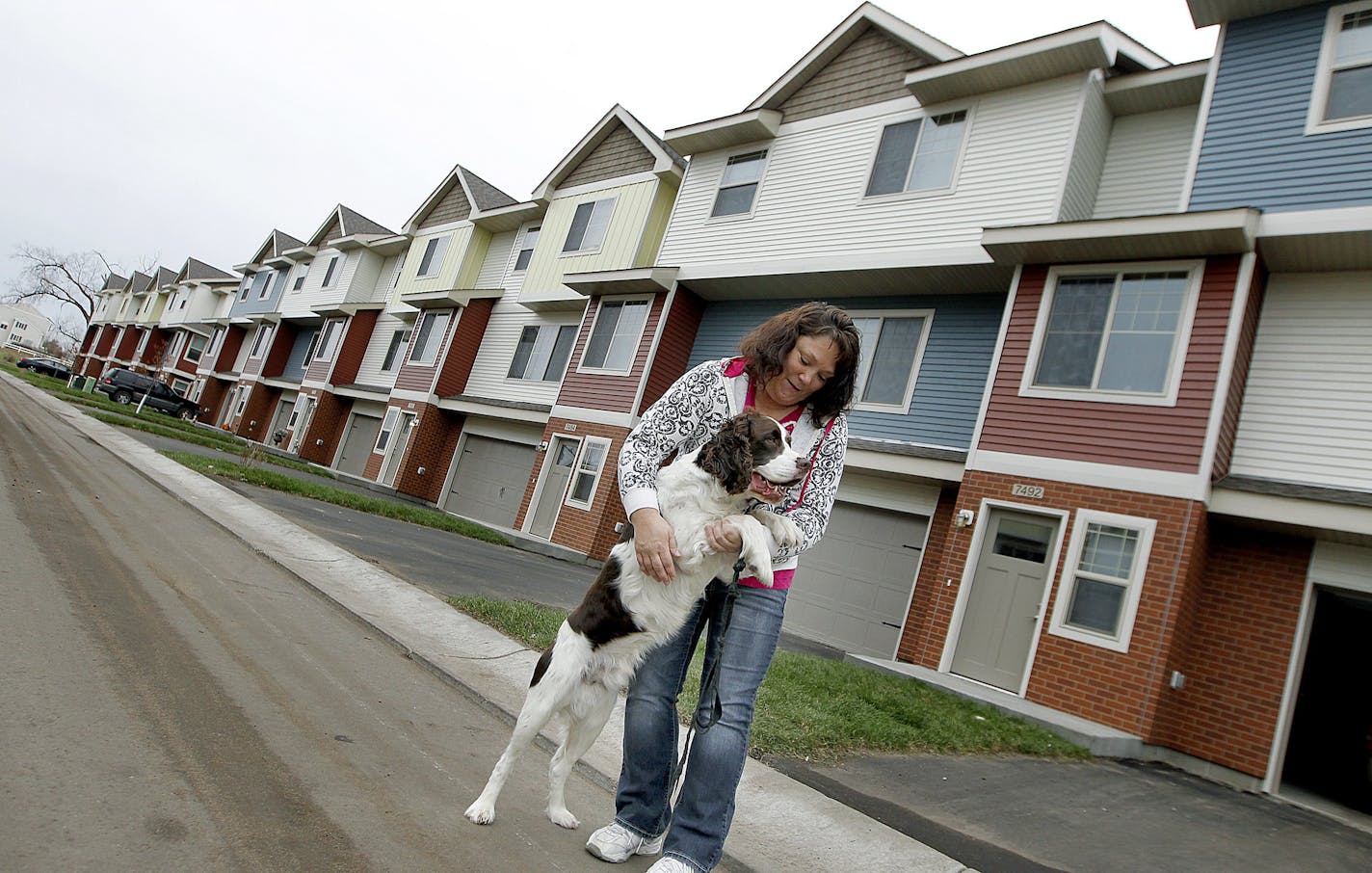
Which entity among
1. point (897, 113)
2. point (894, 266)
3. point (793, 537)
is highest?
point (897, 113)

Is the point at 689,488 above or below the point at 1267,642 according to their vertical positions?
below

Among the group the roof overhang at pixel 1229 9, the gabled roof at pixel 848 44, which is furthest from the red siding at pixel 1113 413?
the gabled roof at pixel 848 44

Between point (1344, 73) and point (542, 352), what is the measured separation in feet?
57.2

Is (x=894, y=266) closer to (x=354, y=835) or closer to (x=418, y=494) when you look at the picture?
(x=354, y=835)

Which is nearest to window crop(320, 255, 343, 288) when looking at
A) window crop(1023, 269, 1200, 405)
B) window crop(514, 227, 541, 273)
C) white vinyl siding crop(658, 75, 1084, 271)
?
window crop(514, 227, 541, 273)

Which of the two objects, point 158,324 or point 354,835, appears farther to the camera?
point 158,324

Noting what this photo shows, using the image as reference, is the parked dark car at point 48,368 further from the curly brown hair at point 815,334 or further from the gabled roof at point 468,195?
the curly brown hair at point 815,334

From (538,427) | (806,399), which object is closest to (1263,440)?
(806,399)

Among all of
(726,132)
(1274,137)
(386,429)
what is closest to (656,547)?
(1274,137)

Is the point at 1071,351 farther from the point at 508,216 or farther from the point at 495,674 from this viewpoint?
the point at 508,216

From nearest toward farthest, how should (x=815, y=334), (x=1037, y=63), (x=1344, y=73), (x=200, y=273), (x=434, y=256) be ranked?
(x=815, y=334)
(x=1344, y=73)
(x=1037, y=63)
(x=434, y=256)
(x=200, y=273)

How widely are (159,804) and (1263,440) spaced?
1143cm

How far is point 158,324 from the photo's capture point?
54938 millimetres

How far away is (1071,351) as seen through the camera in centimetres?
1070
